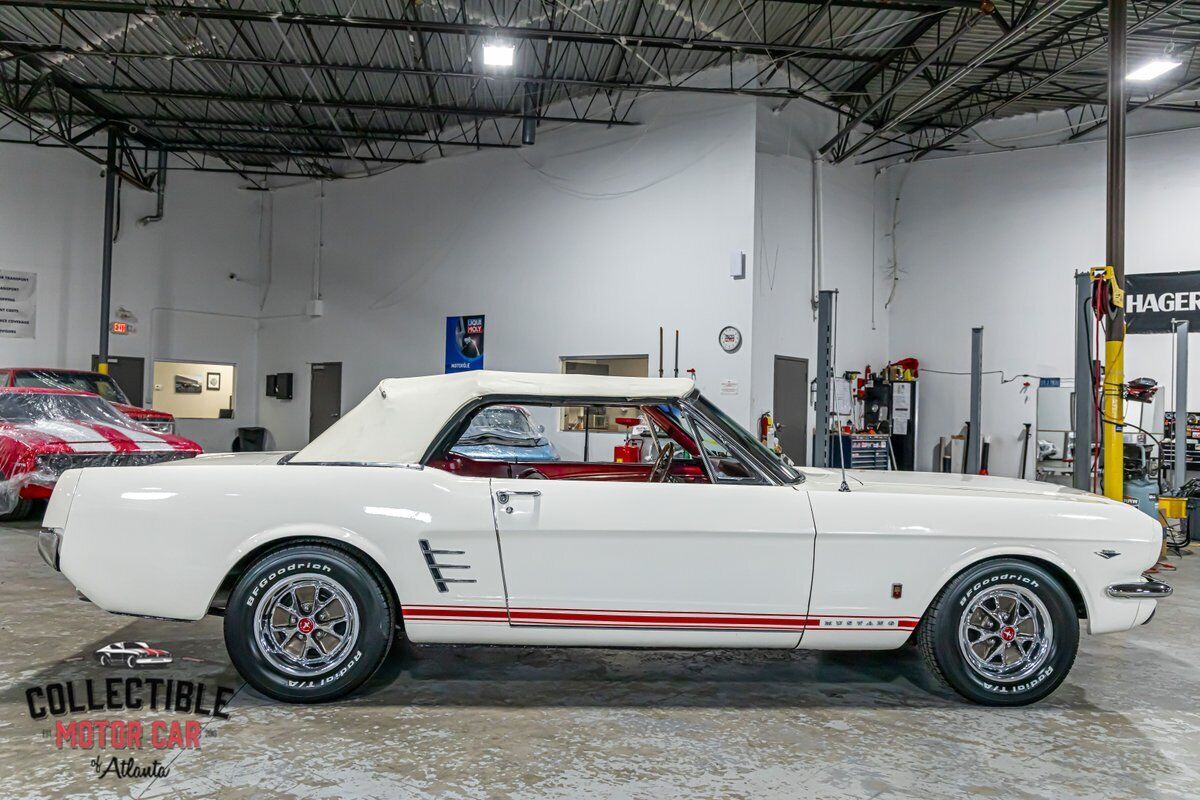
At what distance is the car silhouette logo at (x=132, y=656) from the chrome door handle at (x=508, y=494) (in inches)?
71.5

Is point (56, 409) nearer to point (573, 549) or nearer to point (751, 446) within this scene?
point (573, 549)

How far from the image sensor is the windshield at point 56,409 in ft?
23.5

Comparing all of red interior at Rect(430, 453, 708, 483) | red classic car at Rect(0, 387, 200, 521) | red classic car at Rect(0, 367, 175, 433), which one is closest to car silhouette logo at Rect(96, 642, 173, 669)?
red interior at Rect(430, 453, 708, 483)

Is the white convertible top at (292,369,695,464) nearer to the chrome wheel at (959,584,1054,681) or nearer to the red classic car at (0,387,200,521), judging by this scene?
the chrome wheel at (959,584,1054,681)

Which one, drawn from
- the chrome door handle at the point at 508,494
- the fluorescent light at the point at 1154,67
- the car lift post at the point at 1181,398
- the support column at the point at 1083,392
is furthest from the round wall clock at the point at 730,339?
the chrome door handle at the point at 508,494

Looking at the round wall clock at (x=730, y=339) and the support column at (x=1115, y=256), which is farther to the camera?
the round wall clock at (x=730, y=339)

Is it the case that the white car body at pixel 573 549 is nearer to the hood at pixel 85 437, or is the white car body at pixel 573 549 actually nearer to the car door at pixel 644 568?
the car door at pixel 644 568

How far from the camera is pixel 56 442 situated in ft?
21.8

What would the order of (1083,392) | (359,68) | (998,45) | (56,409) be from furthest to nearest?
1. (359,68)
2. (998,45)
3. (56,409)
4. (1083,392)

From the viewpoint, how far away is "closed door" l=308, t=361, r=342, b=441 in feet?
49.0

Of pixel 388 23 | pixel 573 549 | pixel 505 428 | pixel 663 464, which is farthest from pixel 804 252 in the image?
pixel 573 549

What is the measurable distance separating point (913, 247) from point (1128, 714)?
11.7 metres

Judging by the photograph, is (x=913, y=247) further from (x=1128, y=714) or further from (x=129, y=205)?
(x=129, y=205)

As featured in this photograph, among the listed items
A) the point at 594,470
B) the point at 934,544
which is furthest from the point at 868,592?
the point at 594,470
